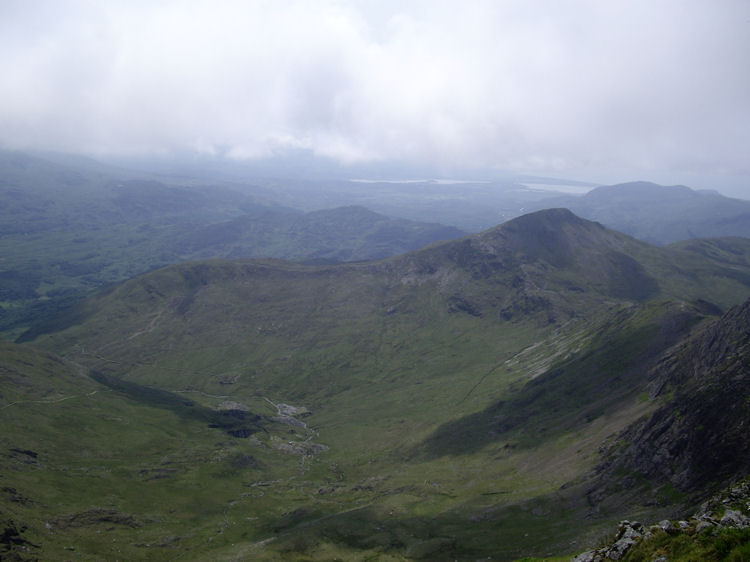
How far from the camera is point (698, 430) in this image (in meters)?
113

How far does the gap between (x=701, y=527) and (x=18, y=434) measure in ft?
740

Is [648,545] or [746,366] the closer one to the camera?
[648,545]

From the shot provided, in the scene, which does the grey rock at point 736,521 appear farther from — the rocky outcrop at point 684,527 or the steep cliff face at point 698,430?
the steep cliff face at point 698,430

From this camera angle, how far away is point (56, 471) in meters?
169

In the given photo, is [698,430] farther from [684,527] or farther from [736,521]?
[736,521]

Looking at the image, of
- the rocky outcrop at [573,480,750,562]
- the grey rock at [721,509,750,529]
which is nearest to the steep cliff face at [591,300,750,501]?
the rocky outcrop at [573,480,750,562]

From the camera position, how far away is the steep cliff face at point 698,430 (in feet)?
330

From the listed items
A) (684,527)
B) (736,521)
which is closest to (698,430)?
(684,527)

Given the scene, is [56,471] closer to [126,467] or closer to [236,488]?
[126,467]

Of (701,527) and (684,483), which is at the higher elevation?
(701,527)

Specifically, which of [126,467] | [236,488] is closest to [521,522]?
[236,488]

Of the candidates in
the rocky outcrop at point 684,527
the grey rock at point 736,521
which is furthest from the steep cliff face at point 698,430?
the grey rock at point 736,521

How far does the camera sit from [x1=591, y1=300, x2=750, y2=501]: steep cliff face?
100562 mm

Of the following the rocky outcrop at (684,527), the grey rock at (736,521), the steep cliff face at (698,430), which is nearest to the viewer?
the grey rock at (736,521)
